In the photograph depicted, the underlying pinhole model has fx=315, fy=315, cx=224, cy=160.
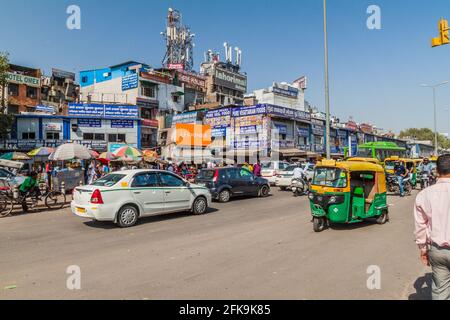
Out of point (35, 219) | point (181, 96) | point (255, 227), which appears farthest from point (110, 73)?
point (255, 227)

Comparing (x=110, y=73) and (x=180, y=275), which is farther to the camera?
(x=110, y=73)

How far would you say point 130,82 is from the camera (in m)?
41.1

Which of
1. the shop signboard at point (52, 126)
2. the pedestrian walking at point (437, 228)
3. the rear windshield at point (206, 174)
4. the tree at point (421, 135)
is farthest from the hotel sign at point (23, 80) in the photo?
the tree at point (421, 135)

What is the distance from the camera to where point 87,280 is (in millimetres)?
4836

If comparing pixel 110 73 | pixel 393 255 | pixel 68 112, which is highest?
pixel 110 73

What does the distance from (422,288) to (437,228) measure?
1968 mm

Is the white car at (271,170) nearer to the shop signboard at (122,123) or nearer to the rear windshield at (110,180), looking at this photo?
the rear windshield at (110,180)

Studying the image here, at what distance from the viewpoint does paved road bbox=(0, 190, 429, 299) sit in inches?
174

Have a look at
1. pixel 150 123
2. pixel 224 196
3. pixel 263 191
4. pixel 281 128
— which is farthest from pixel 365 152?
pixel 150 123

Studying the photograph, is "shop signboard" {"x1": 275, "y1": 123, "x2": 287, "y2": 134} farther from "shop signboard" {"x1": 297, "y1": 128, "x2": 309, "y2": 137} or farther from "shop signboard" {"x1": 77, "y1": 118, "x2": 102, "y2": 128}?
"shop signboard" {"x1": 77, "y1": 118, "x2": 102, "y2": 128}

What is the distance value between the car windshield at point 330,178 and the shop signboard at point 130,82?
35.9 m

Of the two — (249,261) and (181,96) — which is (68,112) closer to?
(181,96)

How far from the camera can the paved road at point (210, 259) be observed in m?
4.43
